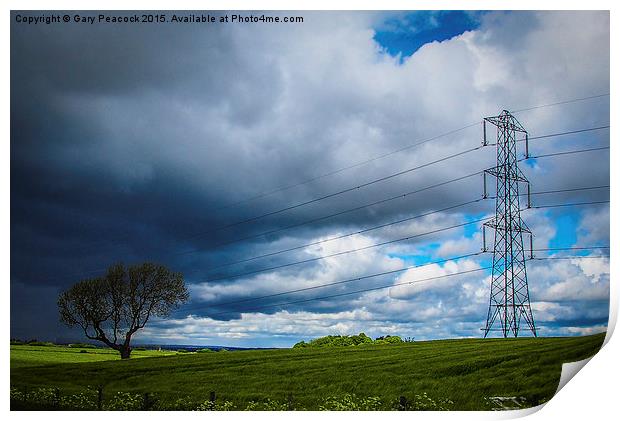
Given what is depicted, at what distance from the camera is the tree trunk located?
1116 cm

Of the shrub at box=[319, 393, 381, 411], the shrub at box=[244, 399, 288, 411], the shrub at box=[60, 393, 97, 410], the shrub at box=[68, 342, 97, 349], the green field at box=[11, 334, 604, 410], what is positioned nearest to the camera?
the green field at box=[11, 334, 604, 410]

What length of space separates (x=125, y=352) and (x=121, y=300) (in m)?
0.84

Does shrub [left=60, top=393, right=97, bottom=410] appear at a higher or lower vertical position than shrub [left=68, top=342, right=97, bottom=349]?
lower

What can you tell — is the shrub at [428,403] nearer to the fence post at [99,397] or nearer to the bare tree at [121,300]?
the bare tree at [121,300]

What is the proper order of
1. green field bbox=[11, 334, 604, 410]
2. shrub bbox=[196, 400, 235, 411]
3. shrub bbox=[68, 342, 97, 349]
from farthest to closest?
shrub bbox=[68, 342, 97, 349] → shrub bbox=[196, 400, 235, 411] → green field bbox=[11, 334, 604, 410]

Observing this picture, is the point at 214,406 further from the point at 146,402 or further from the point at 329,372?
the point at 329,372

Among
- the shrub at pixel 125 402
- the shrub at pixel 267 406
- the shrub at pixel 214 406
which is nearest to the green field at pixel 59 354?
the shrub at pixel 125 402

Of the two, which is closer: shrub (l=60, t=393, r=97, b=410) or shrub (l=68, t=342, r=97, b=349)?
shrub (l=60, t=393, r=97, b=410)

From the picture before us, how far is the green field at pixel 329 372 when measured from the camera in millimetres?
9672

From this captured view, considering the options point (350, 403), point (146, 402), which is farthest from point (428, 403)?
point (146, 402)

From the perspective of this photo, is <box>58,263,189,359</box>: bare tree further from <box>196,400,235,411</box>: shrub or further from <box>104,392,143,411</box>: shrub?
<box>196,400,235,411</box>: shrub

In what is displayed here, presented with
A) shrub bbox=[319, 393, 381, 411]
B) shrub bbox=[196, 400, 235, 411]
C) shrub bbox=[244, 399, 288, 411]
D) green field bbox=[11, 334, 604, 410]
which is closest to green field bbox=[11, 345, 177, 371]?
green field bbox=[11, 334, 604, 410]
